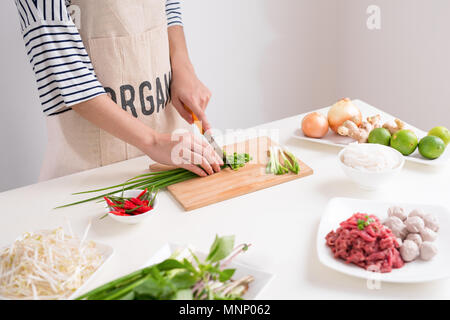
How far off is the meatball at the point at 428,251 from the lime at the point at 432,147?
53 centimetres

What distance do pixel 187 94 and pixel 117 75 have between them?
0.28m

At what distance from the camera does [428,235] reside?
1.03m

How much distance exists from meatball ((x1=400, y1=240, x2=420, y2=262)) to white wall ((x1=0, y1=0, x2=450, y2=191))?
73.7 inches

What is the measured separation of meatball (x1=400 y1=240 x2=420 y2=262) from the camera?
998 mm

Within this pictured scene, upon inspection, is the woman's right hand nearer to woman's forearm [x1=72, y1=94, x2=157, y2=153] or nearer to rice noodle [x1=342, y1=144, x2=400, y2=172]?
woman's forearm [x1=72, y1=94, x2=157, y2=153]

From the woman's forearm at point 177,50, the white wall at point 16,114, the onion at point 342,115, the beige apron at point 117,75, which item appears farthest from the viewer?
the white wall at point 16,114

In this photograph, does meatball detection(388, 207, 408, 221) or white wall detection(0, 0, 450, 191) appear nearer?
meatball detection(388, 207, 408, 221)

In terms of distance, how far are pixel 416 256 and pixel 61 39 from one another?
119 centimetres

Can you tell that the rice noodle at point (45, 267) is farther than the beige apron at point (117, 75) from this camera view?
No

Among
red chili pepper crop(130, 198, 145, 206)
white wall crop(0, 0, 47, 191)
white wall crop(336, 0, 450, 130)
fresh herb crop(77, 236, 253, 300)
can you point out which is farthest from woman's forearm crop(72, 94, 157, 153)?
white wall crop(336, 0, 450, 130)

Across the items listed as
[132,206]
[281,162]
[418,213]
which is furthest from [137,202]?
[418,213]

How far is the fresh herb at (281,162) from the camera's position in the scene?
4.77 feet

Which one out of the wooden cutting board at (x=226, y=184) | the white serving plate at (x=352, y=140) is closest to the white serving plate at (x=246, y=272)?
the wooden cutting board at (x=226, y=184)

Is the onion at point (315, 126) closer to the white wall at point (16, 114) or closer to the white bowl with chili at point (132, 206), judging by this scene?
the white bowl with chili at point (132, 206)
